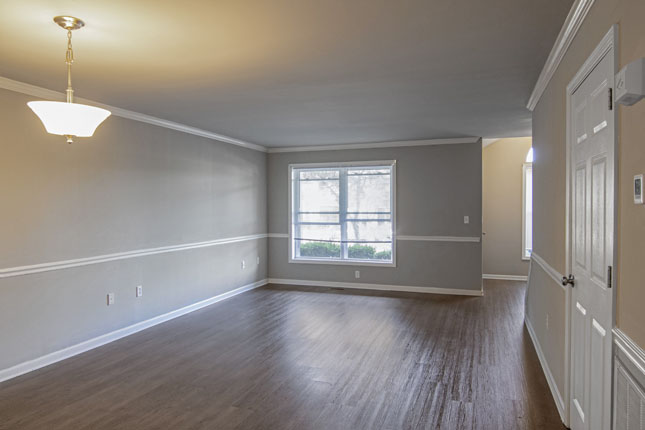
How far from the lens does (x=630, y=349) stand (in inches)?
61.8

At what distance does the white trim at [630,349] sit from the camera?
1458 millimetres

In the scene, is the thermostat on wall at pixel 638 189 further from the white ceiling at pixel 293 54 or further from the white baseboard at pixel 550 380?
the white baseboard at pixel 550 380

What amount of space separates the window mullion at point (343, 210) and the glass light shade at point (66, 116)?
5.25 metres

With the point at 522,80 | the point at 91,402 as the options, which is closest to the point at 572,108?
the point at 522,80

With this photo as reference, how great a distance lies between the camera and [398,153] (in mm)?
7152

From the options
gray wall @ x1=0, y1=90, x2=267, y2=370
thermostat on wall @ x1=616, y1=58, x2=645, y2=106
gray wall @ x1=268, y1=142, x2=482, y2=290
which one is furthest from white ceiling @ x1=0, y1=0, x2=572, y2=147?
gray wall @ x1=268, y1=142, x2=482, y2=290

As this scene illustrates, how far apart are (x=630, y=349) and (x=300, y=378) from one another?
8.26 ft

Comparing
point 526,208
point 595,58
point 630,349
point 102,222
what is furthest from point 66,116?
point 526,208

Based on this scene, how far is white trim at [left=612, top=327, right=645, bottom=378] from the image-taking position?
146cm

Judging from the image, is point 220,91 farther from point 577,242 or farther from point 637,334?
point 637,334

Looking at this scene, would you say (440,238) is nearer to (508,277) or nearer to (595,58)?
(508,277)

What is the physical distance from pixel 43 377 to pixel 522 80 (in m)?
4.77

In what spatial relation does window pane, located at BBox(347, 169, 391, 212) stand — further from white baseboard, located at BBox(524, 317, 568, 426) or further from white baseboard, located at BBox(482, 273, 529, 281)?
white baseboard, located at BBox(524, 317, 568, 426)

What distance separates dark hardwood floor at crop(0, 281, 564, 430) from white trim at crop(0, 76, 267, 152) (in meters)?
2.43
